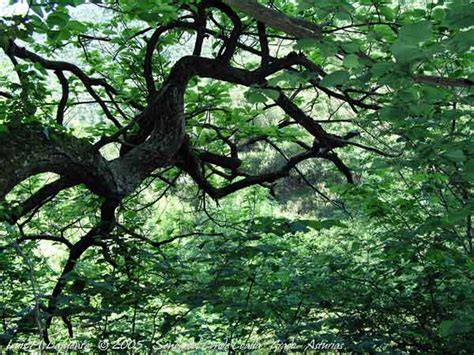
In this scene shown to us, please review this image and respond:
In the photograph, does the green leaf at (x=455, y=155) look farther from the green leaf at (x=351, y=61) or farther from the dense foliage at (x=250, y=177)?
the green leaf at (x=351, y=61)

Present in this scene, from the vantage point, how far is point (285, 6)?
3.44 metres

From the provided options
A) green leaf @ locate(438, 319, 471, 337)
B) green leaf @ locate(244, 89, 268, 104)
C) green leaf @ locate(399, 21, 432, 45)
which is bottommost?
green leaf @ locate(438, 319, 471, 337)

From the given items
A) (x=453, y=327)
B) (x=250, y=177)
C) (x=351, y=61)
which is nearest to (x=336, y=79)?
(x=351, y=61)

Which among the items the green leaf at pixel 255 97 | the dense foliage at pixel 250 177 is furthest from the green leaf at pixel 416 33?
the green leaf at pixel 255 97

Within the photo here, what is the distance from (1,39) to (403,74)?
4.25 ft

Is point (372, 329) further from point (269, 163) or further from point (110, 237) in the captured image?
point (269, 163)

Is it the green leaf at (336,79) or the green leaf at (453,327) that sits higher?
the green leaf at (336,79)

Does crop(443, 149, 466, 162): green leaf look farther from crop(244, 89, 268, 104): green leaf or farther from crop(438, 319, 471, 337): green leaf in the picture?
crop(438, 319, 471, 337): green leaf

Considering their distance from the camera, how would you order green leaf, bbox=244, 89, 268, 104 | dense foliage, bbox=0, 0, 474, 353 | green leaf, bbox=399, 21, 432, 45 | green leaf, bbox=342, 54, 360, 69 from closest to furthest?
green leaf, bbox=399, 21, 432, 45, green leaf, bbox=342, 54, 360, 69, green leaf, bbox=244, 89, 268, 104, dense foliage, bbox=0, 0, 474, 353

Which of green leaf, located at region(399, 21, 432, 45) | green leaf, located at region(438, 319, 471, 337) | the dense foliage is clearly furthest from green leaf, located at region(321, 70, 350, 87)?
green leaf, located at region(438, 319, 471, 337)

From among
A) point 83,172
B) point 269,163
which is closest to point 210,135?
point 83,172

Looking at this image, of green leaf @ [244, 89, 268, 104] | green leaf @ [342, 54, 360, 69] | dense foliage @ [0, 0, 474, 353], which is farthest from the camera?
dense foliage @ [0, 0, 474, 353]

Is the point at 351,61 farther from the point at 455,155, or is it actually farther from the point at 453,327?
the point at 453,327

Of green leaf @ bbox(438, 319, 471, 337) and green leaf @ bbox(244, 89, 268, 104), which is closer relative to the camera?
green leaf @ bbox(244, 89, 268, 104)
